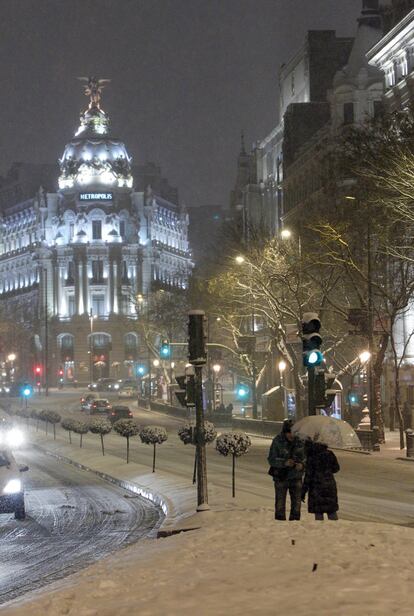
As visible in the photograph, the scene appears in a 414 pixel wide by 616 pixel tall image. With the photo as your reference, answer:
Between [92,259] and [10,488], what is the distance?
142248 millimetres

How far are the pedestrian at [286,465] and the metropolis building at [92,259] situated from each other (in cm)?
13790

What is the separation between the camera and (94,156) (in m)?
163

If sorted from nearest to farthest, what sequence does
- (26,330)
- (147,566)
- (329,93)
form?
1. (147,566)
2. (329,93)
3. (26,330)

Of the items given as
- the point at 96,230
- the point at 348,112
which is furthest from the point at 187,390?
the point at 96,230

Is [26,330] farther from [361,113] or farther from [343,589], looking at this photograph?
[343,589]

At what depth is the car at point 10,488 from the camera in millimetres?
20234

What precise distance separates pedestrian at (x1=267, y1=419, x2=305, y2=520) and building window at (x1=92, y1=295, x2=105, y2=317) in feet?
478

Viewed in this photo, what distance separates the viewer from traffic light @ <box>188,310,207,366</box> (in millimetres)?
17875

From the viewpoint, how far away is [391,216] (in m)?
34.7

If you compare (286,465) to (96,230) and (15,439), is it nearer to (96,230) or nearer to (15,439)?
(15,439)

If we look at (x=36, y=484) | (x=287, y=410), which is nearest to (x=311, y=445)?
(x=36, y=484)

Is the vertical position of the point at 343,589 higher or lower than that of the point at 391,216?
lower

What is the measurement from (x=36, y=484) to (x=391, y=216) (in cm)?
1418

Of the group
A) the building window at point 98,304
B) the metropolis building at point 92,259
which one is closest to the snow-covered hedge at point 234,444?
the metropolis building at point 92,259
